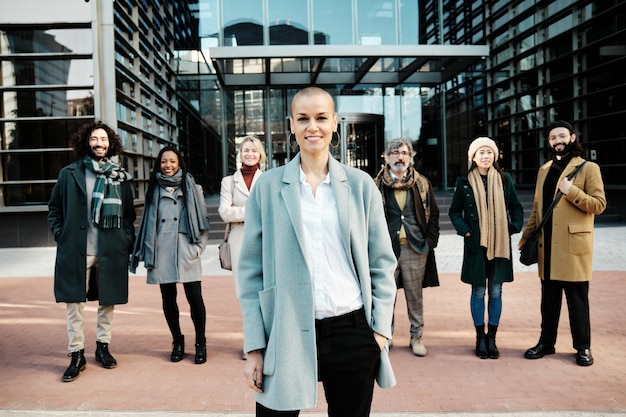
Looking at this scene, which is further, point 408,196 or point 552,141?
point 408,196

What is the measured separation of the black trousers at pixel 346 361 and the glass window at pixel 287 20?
1740cm

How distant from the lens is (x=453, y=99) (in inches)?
782

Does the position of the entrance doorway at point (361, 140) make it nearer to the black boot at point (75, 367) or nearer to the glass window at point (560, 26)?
the glass window at point (560, 26)

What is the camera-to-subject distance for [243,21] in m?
17.9

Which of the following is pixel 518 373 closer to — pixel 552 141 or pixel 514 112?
pixel 552 141

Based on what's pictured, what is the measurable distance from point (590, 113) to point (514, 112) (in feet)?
13.5

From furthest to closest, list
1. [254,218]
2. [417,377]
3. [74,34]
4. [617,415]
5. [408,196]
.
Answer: [74,34], [408,196], [417,377], [617,415], [254,218]

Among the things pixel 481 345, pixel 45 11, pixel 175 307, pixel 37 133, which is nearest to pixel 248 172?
pixel 175 307

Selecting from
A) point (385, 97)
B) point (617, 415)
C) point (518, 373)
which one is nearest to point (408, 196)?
point (518, 373)

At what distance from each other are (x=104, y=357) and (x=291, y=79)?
15754 millimetres

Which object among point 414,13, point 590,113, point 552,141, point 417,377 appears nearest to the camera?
point 417,377

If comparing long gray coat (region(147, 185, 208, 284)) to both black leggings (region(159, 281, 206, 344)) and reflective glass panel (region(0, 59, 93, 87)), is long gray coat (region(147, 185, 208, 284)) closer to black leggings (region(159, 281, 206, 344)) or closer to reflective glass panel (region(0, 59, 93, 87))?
black leggings (region(159, 281, 206, 344))

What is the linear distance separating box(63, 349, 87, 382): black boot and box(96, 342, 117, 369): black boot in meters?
0.16

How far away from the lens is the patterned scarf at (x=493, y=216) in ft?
14.8
